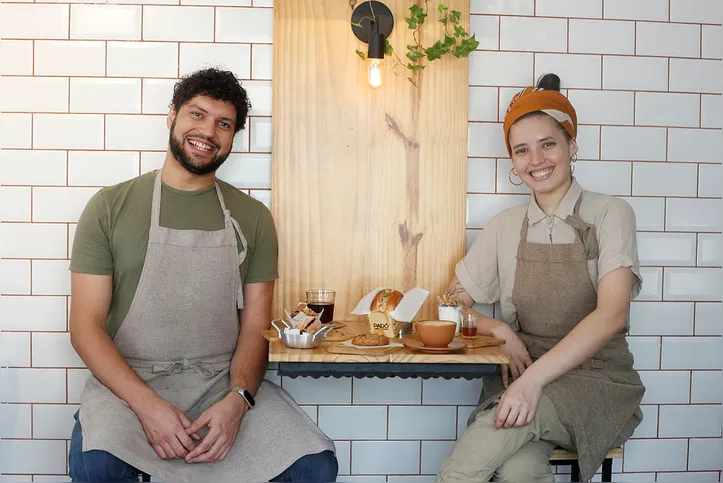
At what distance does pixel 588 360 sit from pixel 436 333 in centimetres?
56

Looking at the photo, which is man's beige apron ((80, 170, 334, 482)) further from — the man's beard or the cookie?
the cookie

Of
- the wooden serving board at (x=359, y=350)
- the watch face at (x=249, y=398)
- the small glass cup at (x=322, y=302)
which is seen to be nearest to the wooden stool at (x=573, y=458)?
the wooden serving board at (x=359, y=350)

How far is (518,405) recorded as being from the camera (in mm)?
2033

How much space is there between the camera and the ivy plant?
2.54 metres

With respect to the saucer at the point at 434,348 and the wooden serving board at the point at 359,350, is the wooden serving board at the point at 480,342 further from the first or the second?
the wooden serving board at the point at 359,350

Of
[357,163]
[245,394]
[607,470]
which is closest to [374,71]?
[357,163]

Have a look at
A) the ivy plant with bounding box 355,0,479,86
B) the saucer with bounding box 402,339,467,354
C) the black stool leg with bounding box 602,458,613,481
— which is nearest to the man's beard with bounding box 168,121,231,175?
the ivy plant with bounding box 355,0,479,86

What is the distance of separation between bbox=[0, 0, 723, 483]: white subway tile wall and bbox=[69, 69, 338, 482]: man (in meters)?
0.27

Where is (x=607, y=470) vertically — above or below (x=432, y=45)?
below

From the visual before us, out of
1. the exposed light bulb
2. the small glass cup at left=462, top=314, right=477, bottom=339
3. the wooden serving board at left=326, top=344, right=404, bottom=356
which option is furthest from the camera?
the exposed light bulb

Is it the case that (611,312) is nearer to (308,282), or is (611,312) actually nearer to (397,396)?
(397,396)

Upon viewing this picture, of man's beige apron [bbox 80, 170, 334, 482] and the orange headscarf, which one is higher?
the orange headscarf

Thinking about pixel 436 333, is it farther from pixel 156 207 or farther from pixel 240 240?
pixel 156 207

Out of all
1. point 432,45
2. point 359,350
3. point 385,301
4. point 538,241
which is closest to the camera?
point 359,350
